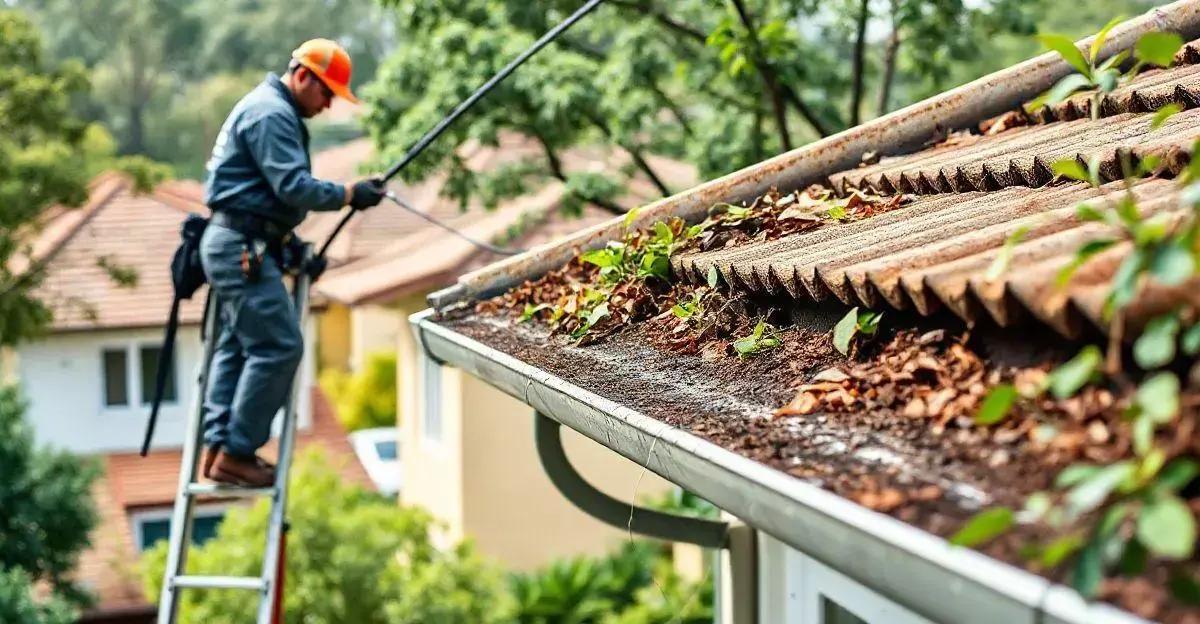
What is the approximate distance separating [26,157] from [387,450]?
40.0 feet

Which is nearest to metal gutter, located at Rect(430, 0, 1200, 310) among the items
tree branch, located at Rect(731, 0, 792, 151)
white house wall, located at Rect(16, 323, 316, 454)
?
tree branch, located at Rect(731, 0, 792, 151)

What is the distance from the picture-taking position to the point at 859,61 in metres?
11.3

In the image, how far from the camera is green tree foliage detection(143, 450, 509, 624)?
1097 cm

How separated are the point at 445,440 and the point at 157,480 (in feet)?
21.2

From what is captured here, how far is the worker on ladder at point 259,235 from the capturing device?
4.88 m

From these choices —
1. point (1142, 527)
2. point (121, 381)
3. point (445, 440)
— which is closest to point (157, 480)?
point (121, 381)

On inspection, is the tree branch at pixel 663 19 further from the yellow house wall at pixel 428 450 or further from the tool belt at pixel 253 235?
the tool belt at pixel 253 235

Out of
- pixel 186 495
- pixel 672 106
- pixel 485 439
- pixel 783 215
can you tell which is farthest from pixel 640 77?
pixel 783 215

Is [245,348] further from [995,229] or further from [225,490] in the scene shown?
[995,229]

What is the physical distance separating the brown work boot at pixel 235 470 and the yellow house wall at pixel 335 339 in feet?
98.1

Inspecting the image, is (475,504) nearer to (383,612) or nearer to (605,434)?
(383,612)

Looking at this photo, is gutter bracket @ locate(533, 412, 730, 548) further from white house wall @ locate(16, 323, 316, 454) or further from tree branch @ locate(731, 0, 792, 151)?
white house wall @ locate(16, 323, 316, 454)

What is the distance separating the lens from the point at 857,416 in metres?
2.32

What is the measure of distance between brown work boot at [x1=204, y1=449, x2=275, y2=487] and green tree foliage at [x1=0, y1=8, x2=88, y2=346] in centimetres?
958
